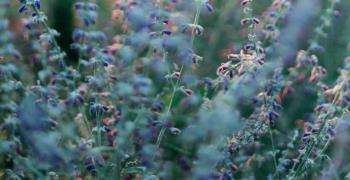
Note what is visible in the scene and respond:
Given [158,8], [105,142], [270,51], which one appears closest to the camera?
[158,8]

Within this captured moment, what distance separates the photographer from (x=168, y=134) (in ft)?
12.9

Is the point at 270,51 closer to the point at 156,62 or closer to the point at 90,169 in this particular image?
the point at 156,62

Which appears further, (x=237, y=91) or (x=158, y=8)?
(x=158, y=8)

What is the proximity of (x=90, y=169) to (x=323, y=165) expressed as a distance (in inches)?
54.2

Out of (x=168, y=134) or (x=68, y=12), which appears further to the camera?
(x=68, y=12)

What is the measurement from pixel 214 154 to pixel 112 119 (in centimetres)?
86

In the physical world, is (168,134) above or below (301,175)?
above

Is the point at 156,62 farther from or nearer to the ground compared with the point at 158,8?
nearer to the ground

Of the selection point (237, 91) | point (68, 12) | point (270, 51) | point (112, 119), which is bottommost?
point (237, 91)

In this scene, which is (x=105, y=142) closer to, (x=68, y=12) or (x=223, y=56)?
(x=223, y=56)

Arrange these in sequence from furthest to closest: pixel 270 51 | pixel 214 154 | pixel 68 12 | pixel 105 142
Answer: pixel 68 12
pixel 270 51
pixel 105 142
pixel 214 154

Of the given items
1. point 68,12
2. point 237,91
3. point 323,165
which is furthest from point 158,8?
point 68,12

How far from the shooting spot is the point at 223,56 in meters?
4.46

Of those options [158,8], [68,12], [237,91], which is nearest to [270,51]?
[158,8]
